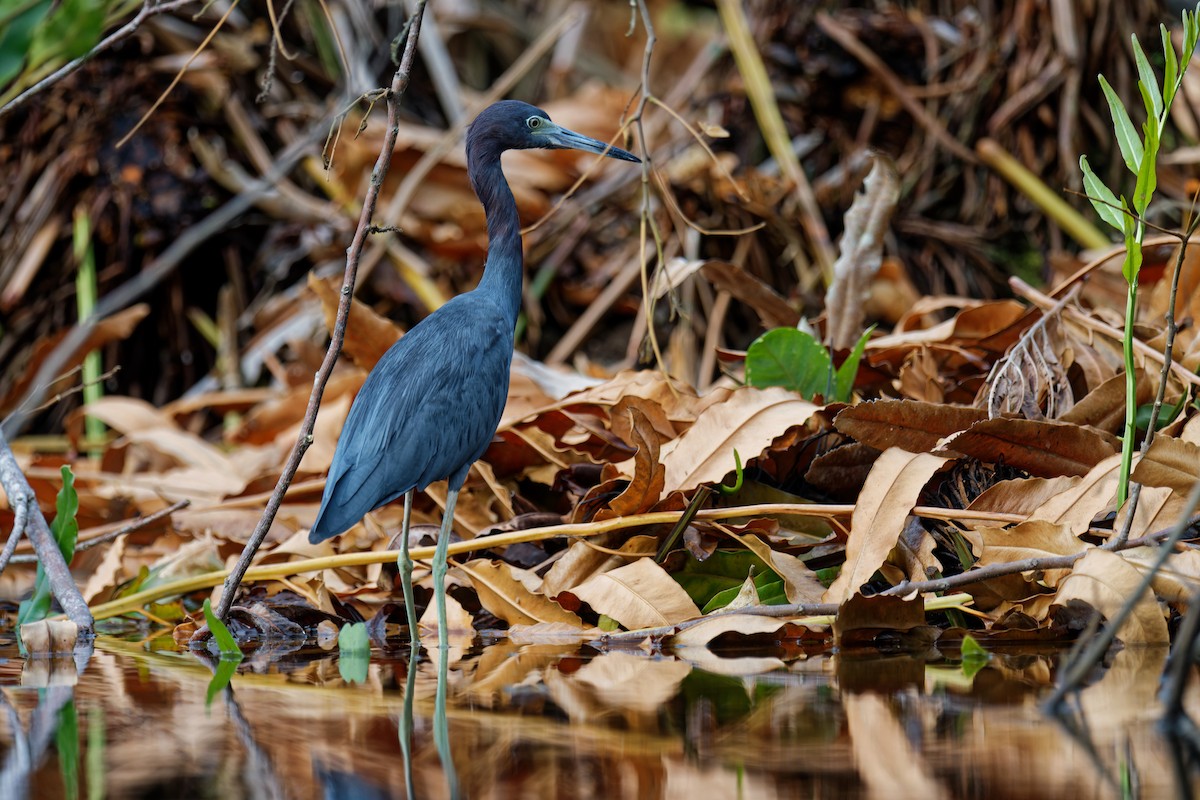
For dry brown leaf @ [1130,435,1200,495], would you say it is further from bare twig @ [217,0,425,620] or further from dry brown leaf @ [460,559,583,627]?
bare twig @ [217,0,425,620]

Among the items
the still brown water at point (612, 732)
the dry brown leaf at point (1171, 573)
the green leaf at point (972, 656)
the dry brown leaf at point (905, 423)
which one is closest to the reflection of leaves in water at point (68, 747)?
the still brown water at point (612, 732)

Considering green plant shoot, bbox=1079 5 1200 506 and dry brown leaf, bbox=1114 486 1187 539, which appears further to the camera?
dry brown leaf, bbox=1114 486 1187 539

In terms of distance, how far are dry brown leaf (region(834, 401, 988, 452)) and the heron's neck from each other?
42.0 inches

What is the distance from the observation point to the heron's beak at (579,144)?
344 cm

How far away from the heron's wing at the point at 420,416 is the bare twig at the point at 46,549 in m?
0.55

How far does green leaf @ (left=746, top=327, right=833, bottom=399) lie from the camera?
128 inches

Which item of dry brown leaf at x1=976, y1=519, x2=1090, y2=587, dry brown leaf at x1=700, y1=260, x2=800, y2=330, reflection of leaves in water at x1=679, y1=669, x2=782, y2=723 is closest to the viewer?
reflection of leaves in water at x1=679, y1=669, x2=782, y2=723

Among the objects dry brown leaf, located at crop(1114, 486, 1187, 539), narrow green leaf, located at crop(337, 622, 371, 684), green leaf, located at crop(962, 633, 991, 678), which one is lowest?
green leaf, located at crop(962, 633, 991, 678)

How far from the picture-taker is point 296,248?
5.77m

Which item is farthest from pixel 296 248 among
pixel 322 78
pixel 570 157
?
pixel 570 157

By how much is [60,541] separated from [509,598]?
1081 millimetres

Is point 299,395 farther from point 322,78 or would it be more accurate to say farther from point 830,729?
point 830,729

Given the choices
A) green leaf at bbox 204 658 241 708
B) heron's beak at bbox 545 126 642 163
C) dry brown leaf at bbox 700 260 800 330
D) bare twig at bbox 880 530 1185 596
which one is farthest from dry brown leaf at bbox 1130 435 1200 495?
green leaf at bbox 204 658 241 708

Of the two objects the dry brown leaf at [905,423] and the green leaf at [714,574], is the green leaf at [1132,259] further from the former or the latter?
the green leaf at [714,574]
